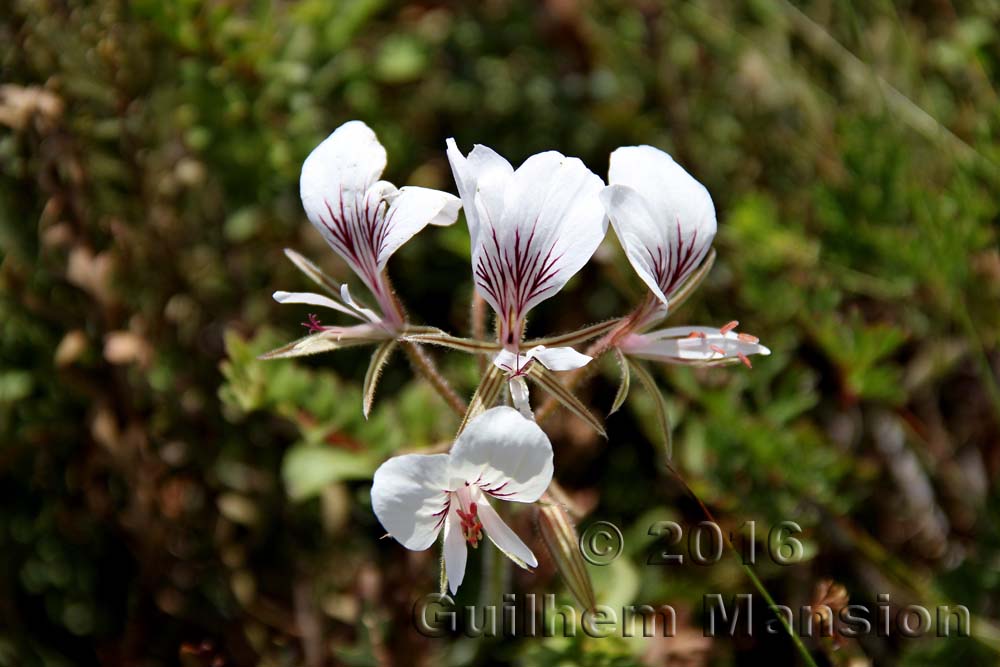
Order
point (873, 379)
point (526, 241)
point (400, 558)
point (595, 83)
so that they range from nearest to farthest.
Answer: point (526, 241), point (873, 379), point (400, 558), point (595, 83)

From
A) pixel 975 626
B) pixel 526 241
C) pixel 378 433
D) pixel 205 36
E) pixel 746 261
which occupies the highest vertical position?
pixel 205 36

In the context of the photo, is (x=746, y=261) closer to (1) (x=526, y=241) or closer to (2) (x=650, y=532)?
(2) (x=650, y=532)

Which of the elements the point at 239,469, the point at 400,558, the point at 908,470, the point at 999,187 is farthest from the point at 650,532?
the point at 999,187

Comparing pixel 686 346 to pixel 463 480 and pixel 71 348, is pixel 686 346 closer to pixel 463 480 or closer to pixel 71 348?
pixel 463 480

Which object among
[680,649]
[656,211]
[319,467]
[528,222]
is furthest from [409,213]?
[680,649]

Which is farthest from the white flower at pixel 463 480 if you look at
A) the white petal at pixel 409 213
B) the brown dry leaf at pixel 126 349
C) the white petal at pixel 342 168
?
the brown dry leaf at pixel 126 349

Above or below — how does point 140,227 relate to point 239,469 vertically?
above
